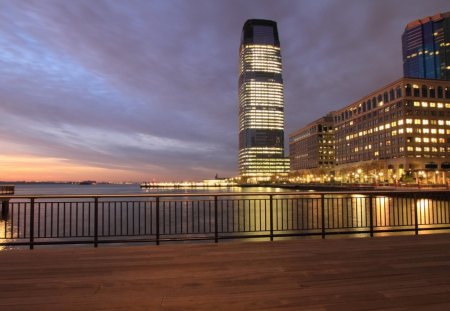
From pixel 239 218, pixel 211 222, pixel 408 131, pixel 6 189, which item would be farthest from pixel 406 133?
pixel 239 218

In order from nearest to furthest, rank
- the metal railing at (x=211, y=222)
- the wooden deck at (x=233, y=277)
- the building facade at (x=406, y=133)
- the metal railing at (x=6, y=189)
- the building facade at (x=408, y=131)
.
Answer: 1. the wooden deck at (x=233, y=277)
2. the metal railing at (x=211, y=222)
3. the metal railing at (x=6, y=189)
4. the building facade at (x=406, y=133)
5. the building facade at (x=408, y=131)

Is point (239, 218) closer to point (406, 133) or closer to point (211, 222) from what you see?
point (211, 222)

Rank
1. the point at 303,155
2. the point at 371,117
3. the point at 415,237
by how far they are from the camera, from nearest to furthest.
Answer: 1. the point at 415,237
2. the point at 371,117
3. the point at 303,155

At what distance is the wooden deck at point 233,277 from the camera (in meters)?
3.80

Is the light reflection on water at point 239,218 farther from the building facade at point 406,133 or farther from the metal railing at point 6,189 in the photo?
the building facade at point 406,133

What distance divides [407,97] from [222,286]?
126 m

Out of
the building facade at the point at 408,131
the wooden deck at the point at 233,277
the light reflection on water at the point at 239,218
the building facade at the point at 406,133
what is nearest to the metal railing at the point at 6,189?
the light reflection on water at the point at 239,218

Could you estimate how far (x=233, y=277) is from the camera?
4.80 meters

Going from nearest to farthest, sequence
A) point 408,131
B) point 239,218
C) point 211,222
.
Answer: point 239,218
point 211,222
point 408,131

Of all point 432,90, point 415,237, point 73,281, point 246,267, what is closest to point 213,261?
point 246,267

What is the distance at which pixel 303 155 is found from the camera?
198500 mm

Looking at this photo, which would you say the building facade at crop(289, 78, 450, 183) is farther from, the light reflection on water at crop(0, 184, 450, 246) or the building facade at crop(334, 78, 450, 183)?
the light reflection on water at crop(0, 184, 450, 246)

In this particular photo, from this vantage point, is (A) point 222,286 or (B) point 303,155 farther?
(B) point 303,155

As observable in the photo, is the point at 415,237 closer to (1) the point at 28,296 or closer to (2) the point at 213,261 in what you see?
(2) the point at 213,261
